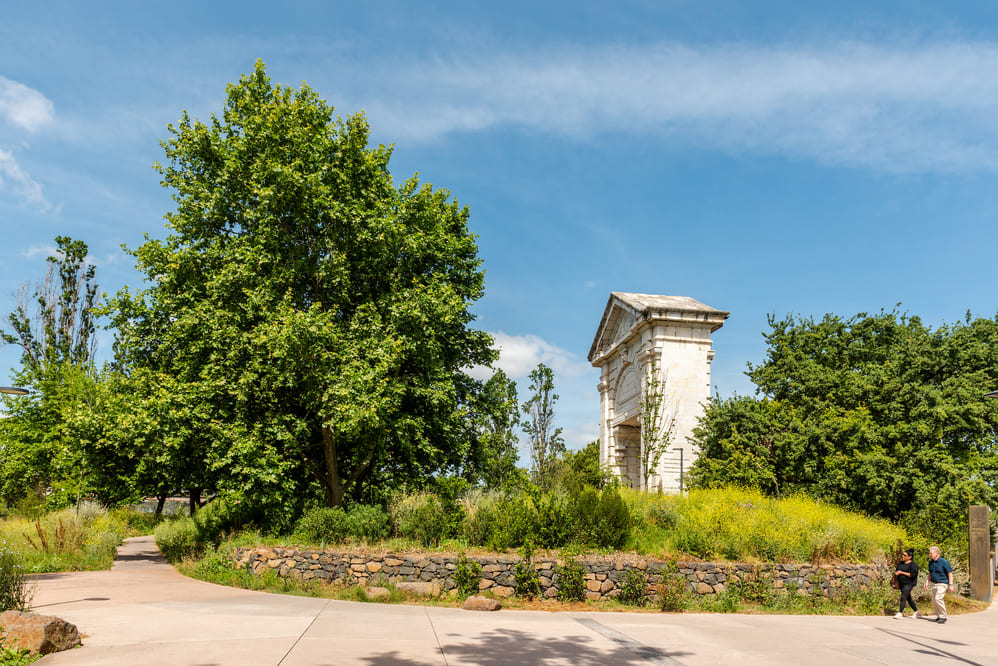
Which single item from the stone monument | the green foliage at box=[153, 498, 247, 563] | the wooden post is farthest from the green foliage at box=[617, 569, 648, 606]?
the stone monument

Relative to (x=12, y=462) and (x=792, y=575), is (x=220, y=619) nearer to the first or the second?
(x=792, y=575)

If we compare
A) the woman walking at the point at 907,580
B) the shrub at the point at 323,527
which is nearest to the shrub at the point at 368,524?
the shrub at the point at 323,527

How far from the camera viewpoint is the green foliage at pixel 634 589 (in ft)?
41.9

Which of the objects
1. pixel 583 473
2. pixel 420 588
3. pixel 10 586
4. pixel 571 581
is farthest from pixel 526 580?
pixel 583 473

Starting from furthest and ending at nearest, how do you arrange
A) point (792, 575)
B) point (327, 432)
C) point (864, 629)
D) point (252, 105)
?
point (252, 105)
point (327, 432)
point (792, 575)
point (864, 629)

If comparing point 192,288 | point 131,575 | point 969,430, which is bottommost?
point 131,575

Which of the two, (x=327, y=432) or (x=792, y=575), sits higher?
(x=327, y=432)

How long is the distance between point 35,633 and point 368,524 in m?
7.78

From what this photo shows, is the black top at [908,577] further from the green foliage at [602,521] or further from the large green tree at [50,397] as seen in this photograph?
the large green tree at [50,397]

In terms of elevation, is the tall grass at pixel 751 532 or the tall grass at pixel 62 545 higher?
the tall grass at pixel 751 532

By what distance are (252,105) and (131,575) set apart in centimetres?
1268

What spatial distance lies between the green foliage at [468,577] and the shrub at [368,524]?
262 cm

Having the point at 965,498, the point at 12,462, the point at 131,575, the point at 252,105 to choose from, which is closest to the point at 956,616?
the point at 965,498

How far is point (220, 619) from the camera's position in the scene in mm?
9672
